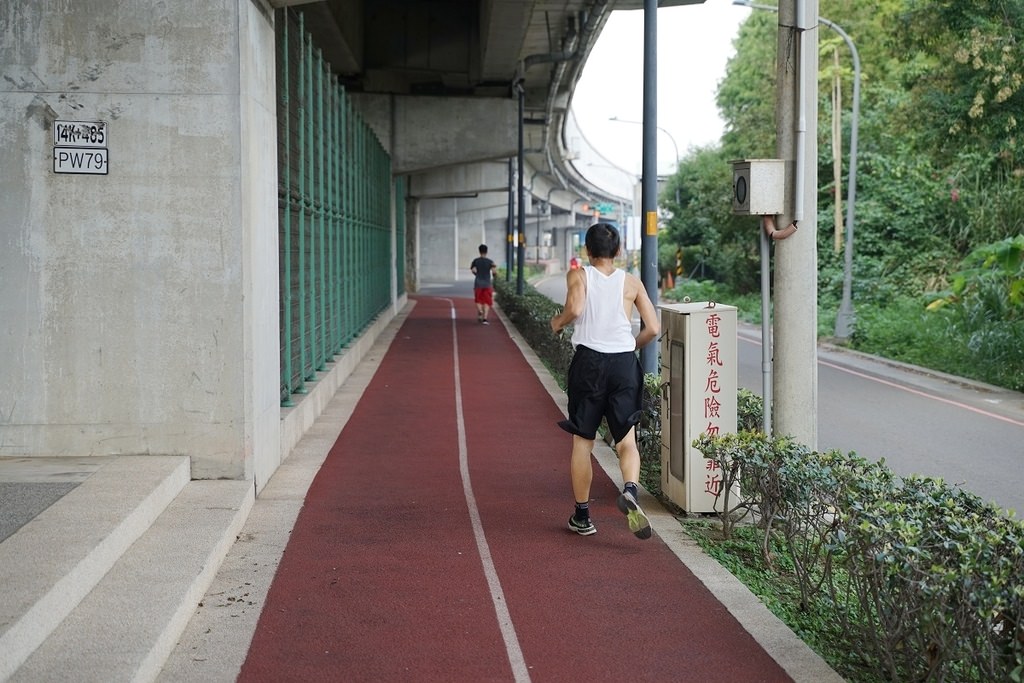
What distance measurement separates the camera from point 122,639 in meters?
5.11

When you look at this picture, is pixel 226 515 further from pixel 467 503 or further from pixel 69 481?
pixel 467 503

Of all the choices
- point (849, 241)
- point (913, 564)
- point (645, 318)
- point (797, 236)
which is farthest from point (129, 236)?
point (849, 241)

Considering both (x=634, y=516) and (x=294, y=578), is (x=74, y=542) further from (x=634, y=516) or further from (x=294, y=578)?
(x=634, y=516)

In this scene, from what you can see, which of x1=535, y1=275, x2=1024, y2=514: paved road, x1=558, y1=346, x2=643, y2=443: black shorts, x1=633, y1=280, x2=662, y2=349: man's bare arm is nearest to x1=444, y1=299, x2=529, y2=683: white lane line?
x1=558, y1=346, x2=643, y2=443: black shorts

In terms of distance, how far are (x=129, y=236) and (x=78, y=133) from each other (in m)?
0.73

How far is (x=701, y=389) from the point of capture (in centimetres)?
807

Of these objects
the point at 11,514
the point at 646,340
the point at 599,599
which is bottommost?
the point at 599,599

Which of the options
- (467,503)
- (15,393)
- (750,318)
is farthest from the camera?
(750,318)

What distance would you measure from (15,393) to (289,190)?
4.41m

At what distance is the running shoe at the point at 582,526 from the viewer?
773cm

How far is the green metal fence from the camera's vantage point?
1166 centimetres

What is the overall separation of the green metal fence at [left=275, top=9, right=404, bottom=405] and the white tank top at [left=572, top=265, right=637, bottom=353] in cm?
468

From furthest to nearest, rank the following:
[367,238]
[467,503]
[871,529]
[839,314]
Answer: [839,314], [367,238], [467,503], [871,529]

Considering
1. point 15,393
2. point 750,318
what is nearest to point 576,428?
point 15,393
